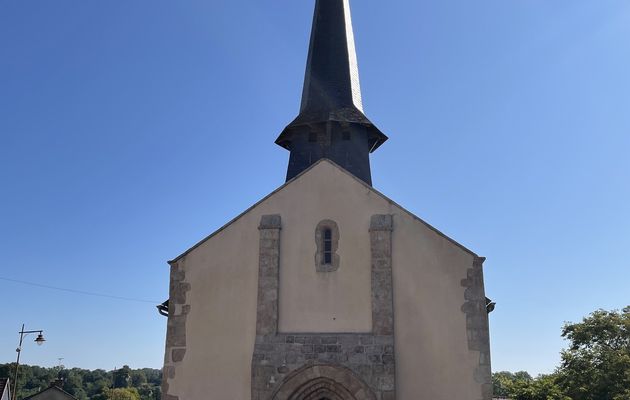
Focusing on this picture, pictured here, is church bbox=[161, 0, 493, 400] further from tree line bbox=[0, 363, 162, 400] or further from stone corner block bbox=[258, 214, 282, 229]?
tree line bbox=[0, 363, 162, 400]

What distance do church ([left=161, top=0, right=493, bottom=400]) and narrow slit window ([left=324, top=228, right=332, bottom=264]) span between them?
0.03 metres

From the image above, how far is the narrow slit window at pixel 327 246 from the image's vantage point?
9.77 meters

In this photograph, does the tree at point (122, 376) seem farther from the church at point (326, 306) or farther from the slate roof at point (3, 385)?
the church at point (326, 306)

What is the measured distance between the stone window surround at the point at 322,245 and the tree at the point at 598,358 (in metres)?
17.0

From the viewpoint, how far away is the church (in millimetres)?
8898

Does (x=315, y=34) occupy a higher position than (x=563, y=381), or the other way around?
(x=315, y=34)

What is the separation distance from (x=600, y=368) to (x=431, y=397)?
1733 centimetres

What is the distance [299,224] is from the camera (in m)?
10.1

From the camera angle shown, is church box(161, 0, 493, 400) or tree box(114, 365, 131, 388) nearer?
church box(161, 0, 493, 400)

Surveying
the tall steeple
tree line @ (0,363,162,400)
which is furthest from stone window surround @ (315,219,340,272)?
tree line @ (0,363,162,400)

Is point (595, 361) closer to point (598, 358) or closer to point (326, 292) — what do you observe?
point (598, 358)

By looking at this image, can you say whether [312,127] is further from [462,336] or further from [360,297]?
[462,336]

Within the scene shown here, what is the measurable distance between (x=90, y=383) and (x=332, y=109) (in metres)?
98.3

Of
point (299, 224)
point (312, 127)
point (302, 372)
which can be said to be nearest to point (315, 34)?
point (312, 127)
